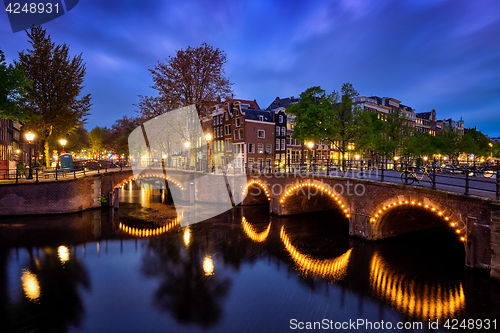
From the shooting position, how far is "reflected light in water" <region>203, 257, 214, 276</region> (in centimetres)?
1287

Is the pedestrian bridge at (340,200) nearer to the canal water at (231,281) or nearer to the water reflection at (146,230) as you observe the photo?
the canal water at (231,281)

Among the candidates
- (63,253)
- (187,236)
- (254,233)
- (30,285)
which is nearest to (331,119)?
(254,233)

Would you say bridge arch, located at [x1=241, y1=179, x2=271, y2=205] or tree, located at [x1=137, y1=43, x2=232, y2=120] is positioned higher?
tree, located at [x1=137, y1=43, x2=232, y2=120]

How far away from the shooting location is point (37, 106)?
30172 mm

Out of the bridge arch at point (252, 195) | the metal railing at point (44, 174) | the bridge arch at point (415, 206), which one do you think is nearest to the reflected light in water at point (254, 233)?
the bridge arch at point (252, 195)

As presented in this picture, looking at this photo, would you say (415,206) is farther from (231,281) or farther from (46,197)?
(46,197)

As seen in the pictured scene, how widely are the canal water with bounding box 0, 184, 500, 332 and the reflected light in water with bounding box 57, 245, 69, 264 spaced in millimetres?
100

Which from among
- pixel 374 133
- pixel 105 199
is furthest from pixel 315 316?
pixel 374 133

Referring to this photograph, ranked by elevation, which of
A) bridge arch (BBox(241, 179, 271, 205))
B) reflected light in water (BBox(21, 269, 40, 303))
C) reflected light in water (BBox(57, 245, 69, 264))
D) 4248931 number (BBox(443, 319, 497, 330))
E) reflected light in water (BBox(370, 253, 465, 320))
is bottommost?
4248931 number (BBox(443, 319, 497, 330))

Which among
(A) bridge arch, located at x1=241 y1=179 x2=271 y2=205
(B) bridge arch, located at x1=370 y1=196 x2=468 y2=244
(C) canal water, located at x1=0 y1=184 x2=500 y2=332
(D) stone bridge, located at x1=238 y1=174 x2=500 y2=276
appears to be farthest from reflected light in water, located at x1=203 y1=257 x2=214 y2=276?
(A) bridge arch, located at x1=241 y1=179 x2=271 y2=205

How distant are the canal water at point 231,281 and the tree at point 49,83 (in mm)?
14575

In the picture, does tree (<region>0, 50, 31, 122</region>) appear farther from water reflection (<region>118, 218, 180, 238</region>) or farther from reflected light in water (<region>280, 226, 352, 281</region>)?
reflected light in water (<region>280, 226, 352, 281</region>)

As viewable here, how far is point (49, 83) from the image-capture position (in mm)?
29891

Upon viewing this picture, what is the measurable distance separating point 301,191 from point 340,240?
6830 mm
